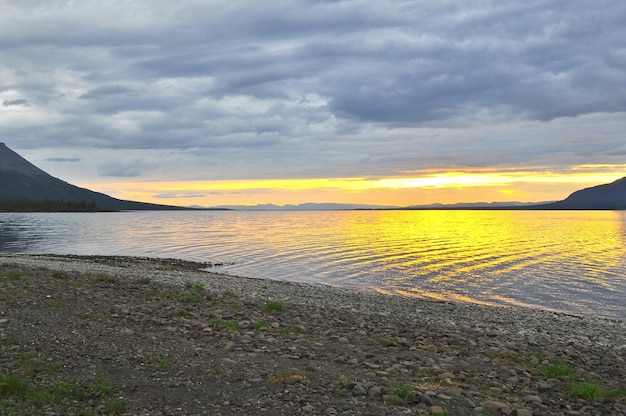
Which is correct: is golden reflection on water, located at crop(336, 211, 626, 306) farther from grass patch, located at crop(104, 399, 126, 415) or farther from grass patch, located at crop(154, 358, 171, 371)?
grass patch, located at crop(104, 399, 126, 415)

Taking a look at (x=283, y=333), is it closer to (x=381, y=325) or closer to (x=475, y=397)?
(x=381, y=325)

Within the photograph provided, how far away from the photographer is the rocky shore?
31.8 feet

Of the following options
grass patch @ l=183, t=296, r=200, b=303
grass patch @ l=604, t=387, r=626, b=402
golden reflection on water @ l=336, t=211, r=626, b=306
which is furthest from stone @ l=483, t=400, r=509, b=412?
golden reflection on water @ l=336, t=211, r=626, b=306

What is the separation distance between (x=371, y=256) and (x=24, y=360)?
51115 millimetres

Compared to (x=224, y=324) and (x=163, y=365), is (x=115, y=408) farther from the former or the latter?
(x=224, y=324)

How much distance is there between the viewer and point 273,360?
12617mm

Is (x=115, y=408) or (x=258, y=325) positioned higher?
(x=115, y=408)

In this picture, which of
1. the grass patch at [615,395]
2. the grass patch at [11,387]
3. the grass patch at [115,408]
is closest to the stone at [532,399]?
the grass patch at [615,395]

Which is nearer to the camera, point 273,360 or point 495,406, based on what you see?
point 495,406

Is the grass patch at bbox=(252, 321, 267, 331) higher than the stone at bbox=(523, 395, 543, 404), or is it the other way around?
the grass patch at bbox=(252, 321, 267, 331)

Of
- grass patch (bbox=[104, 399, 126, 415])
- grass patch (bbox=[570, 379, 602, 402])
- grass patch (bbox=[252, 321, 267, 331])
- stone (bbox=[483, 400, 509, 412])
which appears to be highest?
grass patch (bbox=[104, 399, 126, 415])

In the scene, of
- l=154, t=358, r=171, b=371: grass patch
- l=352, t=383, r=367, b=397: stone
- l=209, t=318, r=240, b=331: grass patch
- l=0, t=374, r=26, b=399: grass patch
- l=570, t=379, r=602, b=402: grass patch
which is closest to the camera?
l=0, t=374, r=26, b=399: grass patch

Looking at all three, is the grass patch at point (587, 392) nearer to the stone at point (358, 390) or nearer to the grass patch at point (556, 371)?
the grass patch at point (556, 371)

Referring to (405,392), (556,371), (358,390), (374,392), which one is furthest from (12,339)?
(556,371)
